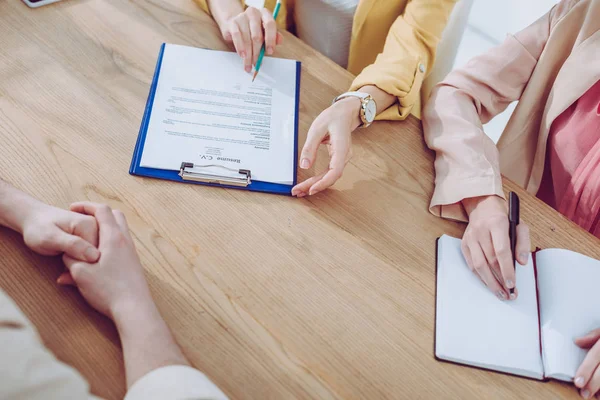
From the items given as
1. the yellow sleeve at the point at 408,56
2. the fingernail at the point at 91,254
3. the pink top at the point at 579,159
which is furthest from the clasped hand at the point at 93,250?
the pink top at the point at 579,159

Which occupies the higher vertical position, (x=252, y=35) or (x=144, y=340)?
(x=252, y=35)

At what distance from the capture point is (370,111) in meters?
0.93

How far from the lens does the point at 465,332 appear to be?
2.35ft

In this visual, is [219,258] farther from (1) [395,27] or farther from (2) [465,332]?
(1) [395,27]

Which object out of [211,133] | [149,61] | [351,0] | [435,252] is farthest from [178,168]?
[351,0]

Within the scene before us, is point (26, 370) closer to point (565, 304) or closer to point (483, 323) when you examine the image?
point (483, 323)

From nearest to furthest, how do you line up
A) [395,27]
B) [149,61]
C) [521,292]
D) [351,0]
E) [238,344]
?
[238,344] < [521,292] < [149,61] < [395,27] < [351,0]

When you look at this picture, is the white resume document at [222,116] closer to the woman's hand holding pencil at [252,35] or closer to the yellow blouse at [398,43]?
the woman's hand holding pencil at [252,35]

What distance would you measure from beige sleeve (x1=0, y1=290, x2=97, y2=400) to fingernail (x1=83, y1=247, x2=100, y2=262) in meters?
0.20

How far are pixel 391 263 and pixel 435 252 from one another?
8 centimetres

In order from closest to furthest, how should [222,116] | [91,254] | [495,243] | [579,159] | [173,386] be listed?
[173,386]
[91,254]
[495,243]
[222,116]
[579,159]

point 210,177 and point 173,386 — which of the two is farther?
point 210,177

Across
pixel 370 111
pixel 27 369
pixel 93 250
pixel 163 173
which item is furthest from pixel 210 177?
pixel 27 369

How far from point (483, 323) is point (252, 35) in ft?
2.24
